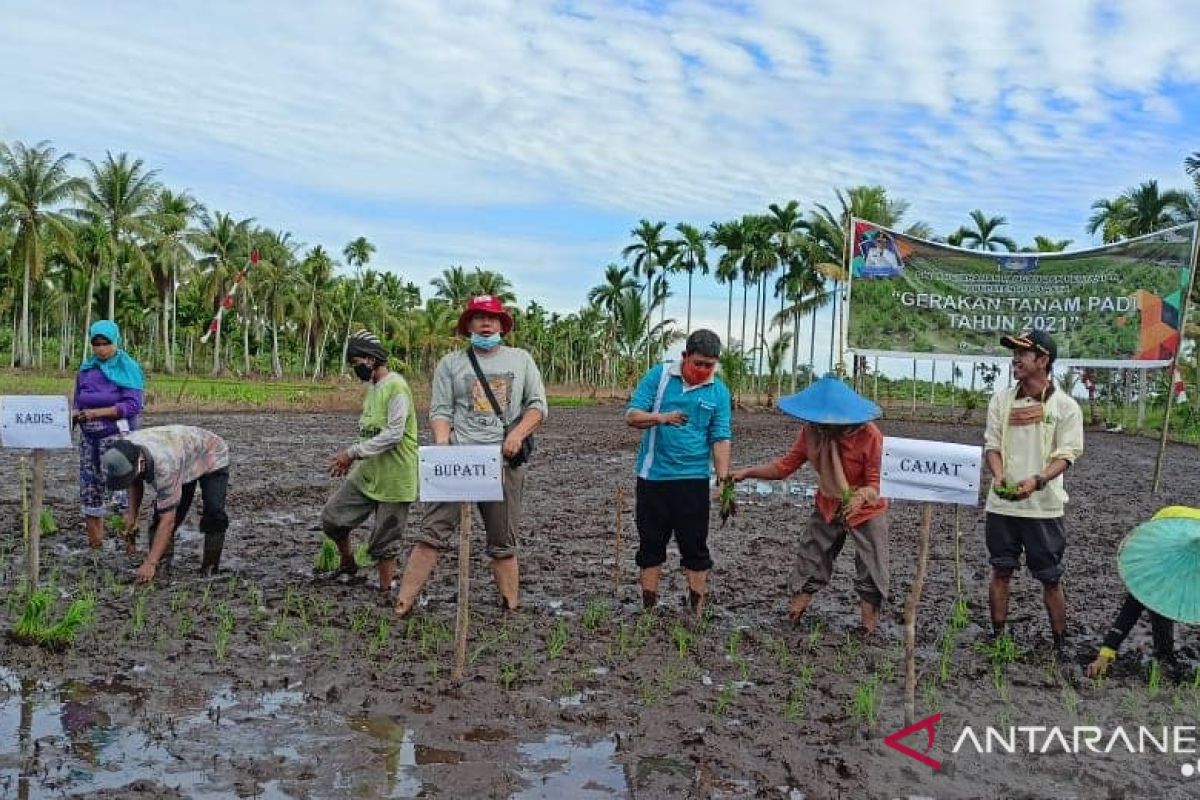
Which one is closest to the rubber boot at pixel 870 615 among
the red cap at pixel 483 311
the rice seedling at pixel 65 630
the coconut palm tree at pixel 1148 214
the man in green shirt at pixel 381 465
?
the red cap at pixel 483 311

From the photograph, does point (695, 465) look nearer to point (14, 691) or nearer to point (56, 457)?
point (14, 691)

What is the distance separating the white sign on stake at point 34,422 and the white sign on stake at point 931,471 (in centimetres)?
458

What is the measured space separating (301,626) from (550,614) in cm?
146

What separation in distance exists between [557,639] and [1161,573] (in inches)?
118

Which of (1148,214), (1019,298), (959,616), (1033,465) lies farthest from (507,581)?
(1148,214)

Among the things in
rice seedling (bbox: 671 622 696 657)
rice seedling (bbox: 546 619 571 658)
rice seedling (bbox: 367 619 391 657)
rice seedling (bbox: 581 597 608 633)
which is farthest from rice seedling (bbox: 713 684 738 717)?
rice seedling (bbox: 367 619 391 657)

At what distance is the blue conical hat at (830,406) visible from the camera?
5.55 m

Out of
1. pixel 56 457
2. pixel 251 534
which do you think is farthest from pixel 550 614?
pixel 56 457

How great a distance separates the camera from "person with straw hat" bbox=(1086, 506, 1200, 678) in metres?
4.84

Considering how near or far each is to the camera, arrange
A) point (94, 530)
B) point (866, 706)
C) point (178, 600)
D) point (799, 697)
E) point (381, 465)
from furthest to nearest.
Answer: point (94, 530) < point (381, 465) < point (178, 600) < point (799, 697) < point (866, 706)

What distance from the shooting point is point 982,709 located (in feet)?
15.2

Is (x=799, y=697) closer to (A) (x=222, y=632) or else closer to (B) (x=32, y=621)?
(A) (x=222, y=632)

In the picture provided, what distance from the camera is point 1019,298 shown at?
13000 mm

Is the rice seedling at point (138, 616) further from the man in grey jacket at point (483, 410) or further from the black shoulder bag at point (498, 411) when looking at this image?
the black shoulder bag at point (498, 411)
